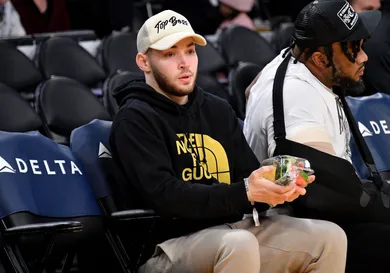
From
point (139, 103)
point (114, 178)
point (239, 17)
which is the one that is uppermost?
point (139, 103)

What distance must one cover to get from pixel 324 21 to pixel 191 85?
25.8 inches

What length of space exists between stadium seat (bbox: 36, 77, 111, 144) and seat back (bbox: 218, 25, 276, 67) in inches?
72.0

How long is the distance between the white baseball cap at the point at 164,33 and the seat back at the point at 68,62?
1805 millimetres

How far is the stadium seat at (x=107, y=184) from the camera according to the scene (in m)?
3.70

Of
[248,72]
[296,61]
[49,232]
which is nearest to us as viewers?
[49,232]

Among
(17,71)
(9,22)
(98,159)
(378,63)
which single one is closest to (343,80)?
(98,159)

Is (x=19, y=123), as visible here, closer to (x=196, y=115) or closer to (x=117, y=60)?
(x=196, y=115)

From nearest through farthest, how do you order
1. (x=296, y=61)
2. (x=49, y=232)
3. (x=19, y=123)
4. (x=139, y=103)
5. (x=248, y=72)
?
(x=49, y=232) → (x=139, y=103) → (x=296, y=61) → (x=19, y=123) → (x=248, y=72)

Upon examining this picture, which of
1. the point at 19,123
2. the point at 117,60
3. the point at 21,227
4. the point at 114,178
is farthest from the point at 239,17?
the point at 21,227

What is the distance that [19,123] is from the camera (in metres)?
4.57

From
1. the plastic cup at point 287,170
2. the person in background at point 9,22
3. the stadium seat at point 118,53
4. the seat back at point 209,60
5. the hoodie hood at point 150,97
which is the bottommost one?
the seat back at point 209,60


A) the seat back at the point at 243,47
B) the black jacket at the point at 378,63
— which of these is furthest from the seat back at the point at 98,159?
the seat back at the point at 243,47

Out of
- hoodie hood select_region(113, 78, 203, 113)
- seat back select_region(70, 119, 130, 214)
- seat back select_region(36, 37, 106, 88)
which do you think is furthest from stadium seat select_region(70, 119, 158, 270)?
seat back select_region(36, 37, 106, 88)

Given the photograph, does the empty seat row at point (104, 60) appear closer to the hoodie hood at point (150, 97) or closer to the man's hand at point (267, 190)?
the hoodie hood at point (150, 97)
